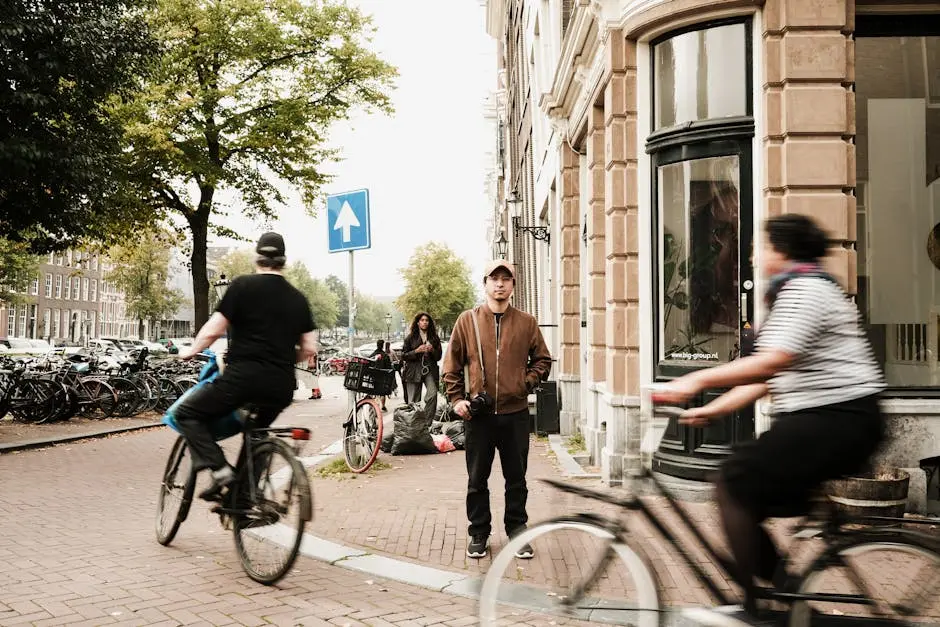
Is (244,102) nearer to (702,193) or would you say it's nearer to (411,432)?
(411,432)

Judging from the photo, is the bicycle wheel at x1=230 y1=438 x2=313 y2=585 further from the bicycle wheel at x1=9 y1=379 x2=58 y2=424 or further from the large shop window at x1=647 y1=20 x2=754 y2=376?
the bicycle wheel at x1=9 y1=379 x2=58 y2=424

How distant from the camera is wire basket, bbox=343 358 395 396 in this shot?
29.8ft

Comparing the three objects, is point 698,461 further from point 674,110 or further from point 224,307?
point 224,307

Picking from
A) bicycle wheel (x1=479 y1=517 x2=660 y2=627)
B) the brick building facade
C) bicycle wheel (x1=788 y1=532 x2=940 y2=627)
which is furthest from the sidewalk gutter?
bicycle wheel (x1=788 y1=532 x2=940 y2=627)

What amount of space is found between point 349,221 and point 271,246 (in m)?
4.29

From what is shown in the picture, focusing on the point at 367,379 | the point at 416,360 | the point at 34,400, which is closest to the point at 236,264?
the point at 34,400

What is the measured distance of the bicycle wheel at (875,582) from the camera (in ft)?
9.24

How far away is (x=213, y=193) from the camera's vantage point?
23.3m

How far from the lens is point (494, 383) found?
5348mm

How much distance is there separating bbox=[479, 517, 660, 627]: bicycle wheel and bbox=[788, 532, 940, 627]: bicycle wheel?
1.67 feet

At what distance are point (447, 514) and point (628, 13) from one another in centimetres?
464

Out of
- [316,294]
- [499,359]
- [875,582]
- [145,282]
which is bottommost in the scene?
[875,582]

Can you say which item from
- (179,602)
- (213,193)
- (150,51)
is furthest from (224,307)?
(213,193)

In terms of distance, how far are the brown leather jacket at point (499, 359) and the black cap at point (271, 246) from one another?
46.4 inches
